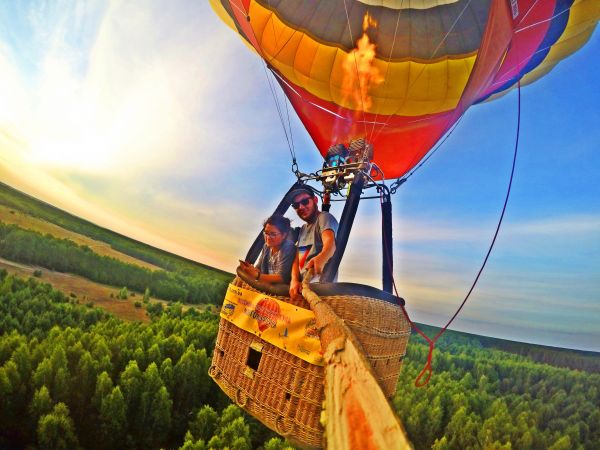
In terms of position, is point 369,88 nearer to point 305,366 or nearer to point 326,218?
point 326,218

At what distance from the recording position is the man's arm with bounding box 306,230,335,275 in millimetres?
1407

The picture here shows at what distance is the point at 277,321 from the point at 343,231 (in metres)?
0.46

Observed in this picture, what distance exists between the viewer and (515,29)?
73.4 inches

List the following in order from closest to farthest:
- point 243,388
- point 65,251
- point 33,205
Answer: point 243,388
point 65,251
point 33,205

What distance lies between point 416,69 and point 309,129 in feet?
3.80

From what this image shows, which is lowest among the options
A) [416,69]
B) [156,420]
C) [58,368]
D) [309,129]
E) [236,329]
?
[156,420]

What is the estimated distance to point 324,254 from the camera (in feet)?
4.76

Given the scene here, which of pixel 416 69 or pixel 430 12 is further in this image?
pixel 416 69

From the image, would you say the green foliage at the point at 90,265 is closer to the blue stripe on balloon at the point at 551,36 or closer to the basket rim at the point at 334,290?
the blue stripe on balloon at the point at 551,36

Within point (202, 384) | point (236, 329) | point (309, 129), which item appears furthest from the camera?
point (202, 384)

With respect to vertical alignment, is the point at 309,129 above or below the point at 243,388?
above

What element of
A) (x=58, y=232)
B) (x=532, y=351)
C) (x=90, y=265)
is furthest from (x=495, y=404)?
(x=58, y=232)

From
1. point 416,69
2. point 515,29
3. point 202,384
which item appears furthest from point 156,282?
point 515,29

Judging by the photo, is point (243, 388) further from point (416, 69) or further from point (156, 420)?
point (156, 420)
